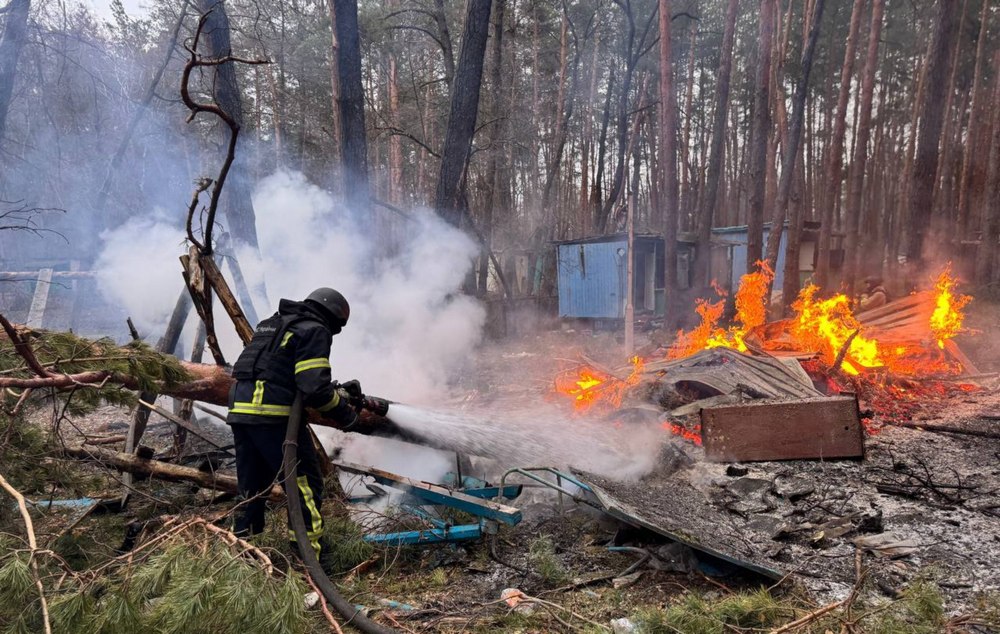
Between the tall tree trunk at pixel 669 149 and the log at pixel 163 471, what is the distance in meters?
10.4

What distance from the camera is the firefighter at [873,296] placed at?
472 inches

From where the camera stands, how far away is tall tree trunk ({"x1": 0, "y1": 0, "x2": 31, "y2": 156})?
26.9 ft

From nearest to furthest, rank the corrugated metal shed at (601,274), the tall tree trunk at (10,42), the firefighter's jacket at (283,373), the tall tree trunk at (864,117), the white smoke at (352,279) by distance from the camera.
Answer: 1. the firefighter's jacket at (283,373)
2. the tall tree trunk at (10,42)
3. the white smoke at (352,279)
4. the tall tree trunk at (864,117)
5. the corrugated metal shed at (601,274)

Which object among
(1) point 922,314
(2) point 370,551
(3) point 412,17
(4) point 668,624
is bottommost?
(2) point 370,551

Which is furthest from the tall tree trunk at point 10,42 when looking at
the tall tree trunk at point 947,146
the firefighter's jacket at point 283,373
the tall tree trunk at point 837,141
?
the tall tree trunk at point 947,146

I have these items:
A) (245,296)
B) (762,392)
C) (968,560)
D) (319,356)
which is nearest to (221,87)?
(245,296)

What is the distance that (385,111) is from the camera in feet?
77.4

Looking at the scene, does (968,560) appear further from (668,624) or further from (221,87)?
(221,87)

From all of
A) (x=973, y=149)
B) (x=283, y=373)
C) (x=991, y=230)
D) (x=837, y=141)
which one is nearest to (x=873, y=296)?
(x=991, y=230)

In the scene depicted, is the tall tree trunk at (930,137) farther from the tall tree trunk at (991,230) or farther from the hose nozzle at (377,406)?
the hose nozzle at (377,406)

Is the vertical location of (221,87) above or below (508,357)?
above

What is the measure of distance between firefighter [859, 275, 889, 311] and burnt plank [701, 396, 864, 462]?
7488 millimetres

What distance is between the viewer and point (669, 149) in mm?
12445

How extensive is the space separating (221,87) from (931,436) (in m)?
11.2
